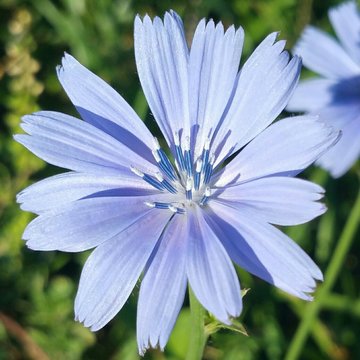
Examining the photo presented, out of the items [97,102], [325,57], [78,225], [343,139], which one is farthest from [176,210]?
[325,57]

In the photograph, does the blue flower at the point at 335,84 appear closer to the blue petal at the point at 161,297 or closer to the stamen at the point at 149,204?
the stamen at the point at 149,204

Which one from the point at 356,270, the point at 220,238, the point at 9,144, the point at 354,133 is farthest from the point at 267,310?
the point at 220,238

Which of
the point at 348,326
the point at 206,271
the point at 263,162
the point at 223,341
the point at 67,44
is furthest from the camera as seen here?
the point at 67,44

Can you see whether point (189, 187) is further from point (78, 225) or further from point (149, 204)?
point (78, 225)

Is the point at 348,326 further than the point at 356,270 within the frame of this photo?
No

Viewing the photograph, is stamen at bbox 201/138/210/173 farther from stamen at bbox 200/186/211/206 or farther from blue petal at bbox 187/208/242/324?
blue petal at bbox 187/208/242/324

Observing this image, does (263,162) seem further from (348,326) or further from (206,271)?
(348,326)

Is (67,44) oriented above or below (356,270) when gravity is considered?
above

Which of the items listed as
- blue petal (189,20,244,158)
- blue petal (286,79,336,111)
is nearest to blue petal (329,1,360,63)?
blue petal (286,79,336,111)
